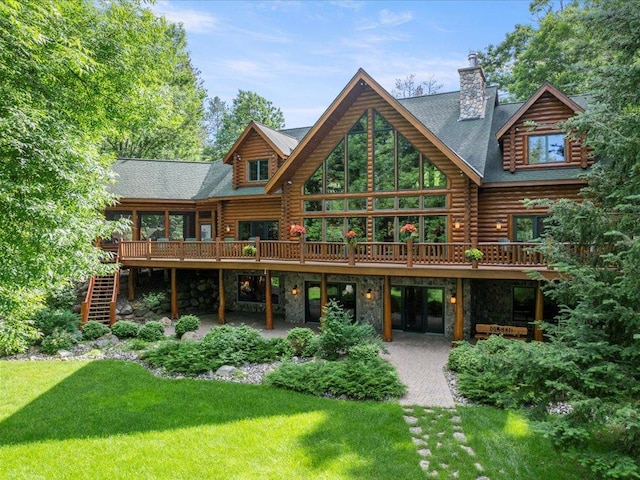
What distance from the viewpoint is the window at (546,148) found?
45.1 ft

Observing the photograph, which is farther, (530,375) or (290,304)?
(290,304)

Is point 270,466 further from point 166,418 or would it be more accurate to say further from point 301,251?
point 301,251

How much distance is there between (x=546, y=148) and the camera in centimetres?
1391

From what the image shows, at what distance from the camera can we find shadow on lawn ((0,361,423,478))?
6686 mm

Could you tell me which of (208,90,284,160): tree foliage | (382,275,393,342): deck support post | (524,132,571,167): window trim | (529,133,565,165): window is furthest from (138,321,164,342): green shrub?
(208,90,284,160): tree foliage

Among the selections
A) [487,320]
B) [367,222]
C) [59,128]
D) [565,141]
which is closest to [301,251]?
[367,222]

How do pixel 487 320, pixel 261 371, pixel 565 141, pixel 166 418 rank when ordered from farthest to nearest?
pixel 487 320
pixel 565 141
pixel 261 371
pixel 166 418

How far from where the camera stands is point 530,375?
575 cm

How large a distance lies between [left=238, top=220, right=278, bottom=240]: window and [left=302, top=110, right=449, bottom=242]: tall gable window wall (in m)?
2.70

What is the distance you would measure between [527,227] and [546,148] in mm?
2837

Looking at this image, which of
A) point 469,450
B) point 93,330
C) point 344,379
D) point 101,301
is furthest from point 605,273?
point 101,301

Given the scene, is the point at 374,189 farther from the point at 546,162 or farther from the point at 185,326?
the point at 185,326

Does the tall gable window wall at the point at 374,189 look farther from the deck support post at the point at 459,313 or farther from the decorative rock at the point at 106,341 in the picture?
the decorative rock at the point at 106,341

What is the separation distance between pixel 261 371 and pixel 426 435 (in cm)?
486
